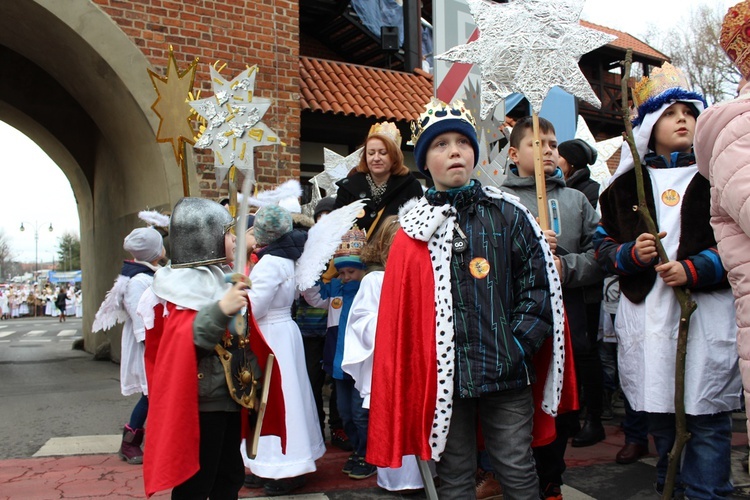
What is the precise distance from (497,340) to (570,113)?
4.64 metres

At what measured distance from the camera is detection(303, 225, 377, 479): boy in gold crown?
4.14 meters

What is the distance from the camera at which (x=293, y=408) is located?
3922mm

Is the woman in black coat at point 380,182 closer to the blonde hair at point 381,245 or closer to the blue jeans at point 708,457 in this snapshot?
the blonde hair at point 381,245

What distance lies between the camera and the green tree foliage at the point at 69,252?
7625cm

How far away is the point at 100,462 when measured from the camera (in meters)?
4.71

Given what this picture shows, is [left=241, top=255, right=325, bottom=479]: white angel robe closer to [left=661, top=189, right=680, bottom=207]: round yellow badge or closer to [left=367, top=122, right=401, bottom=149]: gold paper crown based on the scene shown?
[left=367, top=122, right=401, bottom=149]: gold paper crown

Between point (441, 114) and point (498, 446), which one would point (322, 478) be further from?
point (441, 114)

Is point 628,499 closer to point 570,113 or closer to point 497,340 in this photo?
point 497,340

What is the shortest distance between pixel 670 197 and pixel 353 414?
2.25 m

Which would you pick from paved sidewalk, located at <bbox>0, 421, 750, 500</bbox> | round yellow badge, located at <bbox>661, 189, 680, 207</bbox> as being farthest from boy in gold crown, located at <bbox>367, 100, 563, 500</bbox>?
paved sidewalk, located at <bbox>0, 421, 750, 500</bbox>

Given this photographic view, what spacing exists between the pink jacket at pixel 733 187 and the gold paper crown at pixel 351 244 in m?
2.38

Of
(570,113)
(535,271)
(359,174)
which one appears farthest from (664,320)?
(570,113)

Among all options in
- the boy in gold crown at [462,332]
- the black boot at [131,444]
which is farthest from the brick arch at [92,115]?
the boy in gold crown at [462,332]

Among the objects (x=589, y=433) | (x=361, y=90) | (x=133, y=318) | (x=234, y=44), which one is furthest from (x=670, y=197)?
(x=361, y=90)
